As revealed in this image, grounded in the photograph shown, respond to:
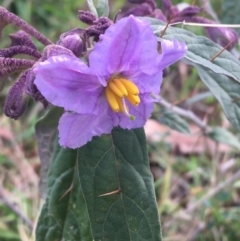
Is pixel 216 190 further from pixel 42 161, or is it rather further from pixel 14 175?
pixel 14 175

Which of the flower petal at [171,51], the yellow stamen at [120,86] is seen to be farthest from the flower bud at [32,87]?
the flower petal at [171,51]

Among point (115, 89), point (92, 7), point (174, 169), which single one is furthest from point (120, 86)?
point (174, 169)

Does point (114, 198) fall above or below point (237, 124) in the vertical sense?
below

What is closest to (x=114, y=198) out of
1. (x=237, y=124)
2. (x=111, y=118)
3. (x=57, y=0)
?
(x=111, y=118)

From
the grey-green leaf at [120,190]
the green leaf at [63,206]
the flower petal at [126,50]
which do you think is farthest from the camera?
the green leaf at [63,206]

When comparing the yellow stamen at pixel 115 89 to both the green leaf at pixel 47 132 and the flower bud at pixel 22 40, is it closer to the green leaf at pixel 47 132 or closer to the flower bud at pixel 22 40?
the flower bud at pixel 22 40

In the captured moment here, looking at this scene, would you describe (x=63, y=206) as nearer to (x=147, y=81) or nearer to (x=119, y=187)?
(x=119, y=187)

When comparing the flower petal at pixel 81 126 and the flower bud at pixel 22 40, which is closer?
the flower petal at pixel 81 126
